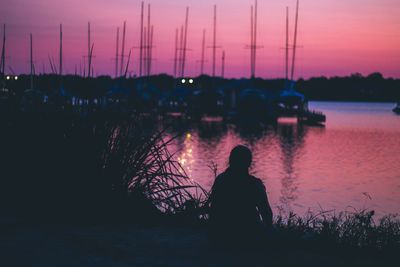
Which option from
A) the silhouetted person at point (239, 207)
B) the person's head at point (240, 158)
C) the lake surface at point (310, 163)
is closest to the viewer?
the person's head at point (240, 158)

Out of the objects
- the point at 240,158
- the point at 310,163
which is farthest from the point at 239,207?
the point at 310,163

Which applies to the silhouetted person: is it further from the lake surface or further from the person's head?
the lake surface

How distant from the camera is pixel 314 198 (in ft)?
80.9

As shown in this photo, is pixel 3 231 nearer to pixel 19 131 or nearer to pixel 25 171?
pixel 25 171

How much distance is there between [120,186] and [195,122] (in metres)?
72.3

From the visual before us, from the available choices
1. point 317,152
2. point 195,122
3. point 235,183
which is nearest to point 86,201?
point 235,183

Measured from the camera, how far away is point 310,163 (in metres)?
40.0

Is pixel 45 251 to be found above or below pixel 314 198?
above

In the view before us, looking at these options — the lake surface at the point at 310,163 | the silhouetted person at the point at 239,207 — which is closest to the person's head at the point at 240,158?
the silhouetted person at the point at 239,207

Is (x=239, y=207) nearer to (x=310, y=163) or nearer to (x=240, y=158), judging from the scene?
(x=240, y=158)

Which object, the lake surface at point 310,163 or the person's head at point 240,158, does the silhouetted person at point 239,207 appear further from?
the lake surface at point 310,163

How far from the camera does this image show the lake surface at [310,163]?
79.7ft

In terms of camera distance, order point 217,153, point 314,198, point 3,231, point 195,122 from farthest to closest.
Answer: point 195,122 < point 217,153 < point 314,198 < point 3,231

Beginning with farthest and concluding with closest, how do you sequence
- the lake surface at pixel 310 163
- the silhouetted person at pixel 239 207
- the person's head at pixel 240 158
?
the lake surface at pixel 310 163, the silhouetted person at pixel 239 207, the person's head at pixel 240 158
